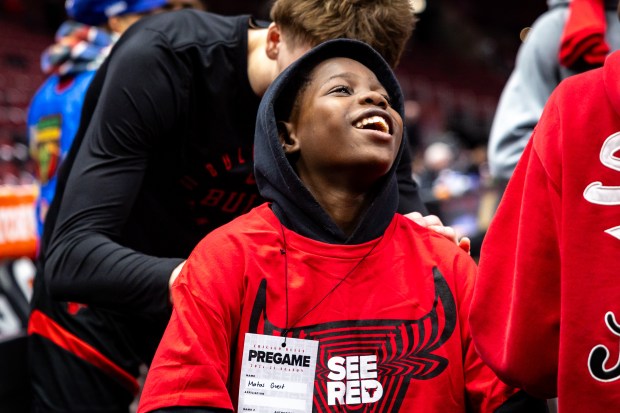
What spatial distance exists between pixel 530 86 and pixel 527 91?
2 cm

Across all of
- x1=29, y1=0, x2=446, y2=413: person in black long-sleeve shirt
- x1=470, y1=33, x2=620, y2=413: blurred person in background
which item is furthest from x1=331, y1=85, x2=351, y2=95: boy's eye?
x1=470, y1=33, x2=620, y2=413: blurred person in background

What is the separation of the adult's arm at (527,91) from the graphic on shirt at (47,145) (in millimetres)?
1885

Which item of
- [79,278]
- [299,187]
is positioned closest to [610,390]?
[299,187]

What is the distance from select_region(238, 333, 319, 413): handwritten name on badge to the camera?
164 centimetres

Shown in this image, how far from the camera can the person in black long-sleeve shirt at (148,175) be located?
6.72ft

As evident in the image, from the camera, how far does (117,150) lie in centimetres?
212

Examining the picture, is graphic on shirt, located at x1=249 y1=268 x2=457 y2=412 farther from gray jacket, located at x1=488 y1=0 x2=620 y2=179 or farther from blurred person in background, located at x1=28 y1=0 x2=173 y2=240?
blurred person in background, located at x1=28 y1=0 x2=173 y2=240

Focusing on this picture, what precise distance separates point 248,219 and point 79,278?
1.47ft

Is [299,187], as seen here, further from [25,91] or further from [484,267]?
[25,91]

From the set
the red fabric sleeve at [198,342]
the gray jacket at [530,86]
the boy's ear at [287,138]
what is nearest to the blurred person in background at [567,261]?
the red fabric sleeve at [198,342]

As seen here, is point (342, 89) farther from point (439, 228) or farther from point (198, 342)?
point (198, 342)

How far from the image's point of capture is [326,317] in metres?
1.70

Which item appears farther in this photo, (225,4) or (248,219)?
(225,4)

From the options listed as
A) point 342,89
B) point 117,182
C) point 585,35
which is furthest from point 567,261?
point 585,35
